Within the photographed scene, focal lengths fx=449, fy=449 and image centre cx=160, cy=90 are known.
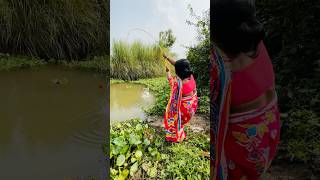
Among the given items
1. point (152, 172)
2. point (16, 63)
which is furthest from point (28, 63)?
point (152, 172)

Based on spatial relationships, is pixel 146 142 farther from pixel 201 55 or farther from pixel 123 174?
pixel 201 55

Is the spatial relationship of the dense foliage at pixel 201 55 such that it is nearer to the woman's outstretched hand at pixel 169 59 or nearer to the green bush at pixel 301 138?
the woman's outstretched hand at pixel 169 59

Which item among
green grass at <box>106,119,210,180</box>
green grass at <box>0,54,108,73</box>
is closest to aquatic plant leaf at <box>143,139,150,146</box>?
green grass at <box>106,119,210,180</box>

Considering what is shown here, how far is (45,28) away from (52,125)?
2553 mm

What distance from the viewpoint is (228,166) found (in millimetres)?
2012

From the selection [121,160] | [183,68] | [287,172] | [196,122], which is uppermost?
[183,68]

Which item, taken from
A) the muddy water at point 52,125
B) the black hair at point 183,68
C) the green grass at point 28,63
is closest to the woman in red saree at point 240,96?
the black hair at point 183,68

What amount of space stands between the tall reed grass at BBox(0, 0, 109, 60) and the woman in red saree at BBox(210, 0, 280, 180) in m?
4.16

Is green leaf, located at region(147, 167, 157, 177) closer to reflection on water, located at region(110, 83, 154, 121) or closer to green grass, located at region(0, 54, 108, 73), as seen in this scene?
reflection on water, located at region(110, 83, 154, 121)

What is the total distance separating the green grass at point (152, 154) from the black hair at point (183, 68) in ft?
1.13

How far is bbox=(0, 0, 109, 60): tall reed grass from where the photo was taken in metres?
6.06

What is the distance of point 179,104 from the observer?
2.43 m

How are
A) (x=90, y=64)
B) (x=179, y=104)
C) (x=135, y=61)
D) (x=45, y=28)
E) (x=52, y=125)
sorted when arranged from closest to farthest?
1. (x=179, y=104)
2. (x=135, y=61)
3. (x=52, y=125)
4. (x=90, y=64)
5. (x=45, y=28)

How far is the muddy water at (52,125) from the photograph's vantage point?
10.8 feet
